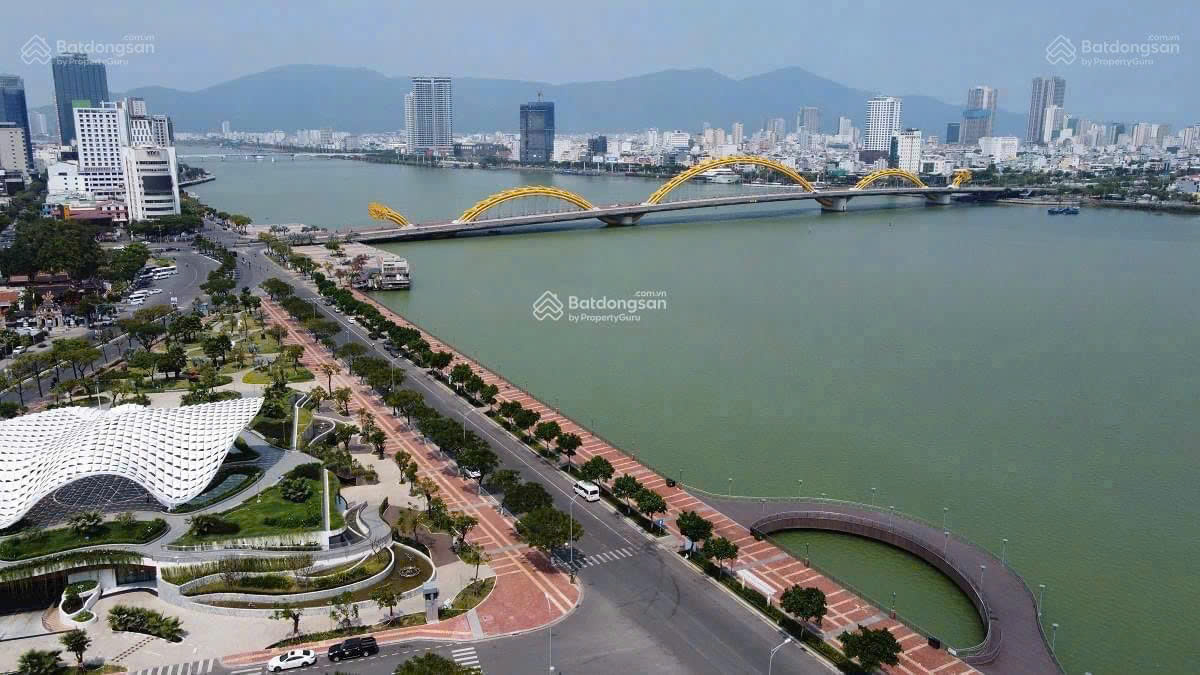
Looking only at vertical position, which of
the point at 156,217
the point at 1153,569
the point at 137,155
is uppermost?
the point at 137,155

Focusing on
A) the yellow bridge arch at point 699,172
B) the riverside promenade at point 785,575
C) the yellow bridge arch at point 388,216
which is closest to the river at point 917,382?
the riverside promenade at point 785,575

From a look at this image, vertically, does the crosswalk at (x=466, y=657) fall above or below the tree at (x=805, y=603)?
below

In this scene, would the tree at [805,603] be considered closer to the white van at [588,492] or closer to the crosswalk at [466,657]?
the crosswalk at [466,657]

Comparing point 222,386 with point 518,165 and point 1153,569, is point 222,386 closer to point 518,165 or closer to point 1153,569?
point 1153,569

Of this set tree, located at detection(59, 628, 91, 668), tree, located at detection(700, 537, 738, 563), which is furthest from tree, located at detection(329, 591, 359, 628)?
tree, located at detection(700, 537, 738, 563)

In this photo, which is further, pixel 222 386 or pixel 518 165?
pixel 518 165

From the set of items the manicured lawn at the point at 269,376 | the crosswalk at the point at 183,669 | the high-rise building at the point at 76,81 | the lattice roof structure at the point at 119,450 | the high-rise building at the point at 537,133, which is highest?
the high-rise building at the point at 76,81

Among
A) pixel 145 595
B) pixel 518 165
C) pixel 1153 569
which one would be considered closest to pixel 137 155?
pixel 145 595
